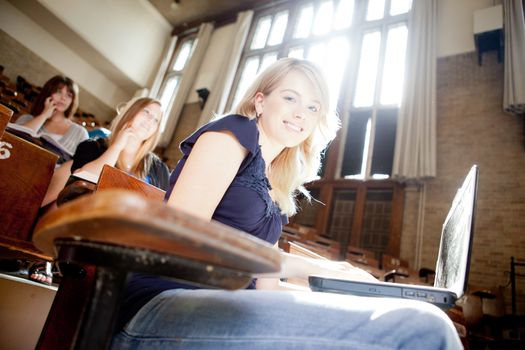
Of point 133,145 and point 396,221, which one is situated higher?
point 396,221

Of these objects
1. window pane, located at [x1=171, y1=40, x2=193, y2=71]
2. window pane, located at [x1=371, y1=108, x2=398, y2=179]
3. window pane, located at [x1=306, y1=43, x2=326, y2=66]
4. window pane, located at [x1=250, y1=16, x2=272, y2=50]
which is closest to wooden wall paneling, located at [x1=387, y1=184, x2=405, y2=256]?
window pane, located at [x1=371, y1=108, x2=398, y2=179]

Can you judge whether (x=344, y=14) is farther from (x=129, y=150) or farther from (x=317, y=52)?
(x=129, y=150)

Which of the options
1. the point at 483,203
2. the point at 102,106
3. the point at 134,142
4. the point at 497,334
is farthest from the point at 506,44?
the point at 102,106

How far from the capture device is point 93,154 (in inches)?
75.7

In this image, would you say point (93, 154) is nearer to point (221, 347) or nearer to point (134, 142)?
point (134, 142)

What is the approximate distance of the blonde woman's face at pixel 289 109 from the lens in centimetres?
109

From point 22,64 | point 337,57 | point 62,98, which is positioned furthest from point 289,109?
point 22,64

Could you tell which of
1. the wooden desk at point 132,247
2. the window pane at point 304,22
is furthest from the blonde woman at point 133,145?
the window pane at point 304,22

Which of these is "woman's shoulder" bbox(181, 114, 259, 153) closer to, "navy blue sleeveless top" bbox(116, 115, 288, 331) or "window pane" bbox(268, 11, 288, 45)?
"navy blue sleeveless top" bbox(116, 115, 288, 331)

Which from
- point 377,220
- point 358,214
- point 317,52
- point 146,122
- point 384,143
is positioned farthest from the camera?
point 317,52

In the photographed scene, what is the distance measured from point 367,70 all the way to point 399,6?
1694 mm

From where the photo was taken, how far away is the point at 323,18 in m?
8.84

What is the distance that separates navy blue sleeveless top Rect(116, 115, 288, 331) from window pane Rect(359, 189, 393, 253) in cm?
545

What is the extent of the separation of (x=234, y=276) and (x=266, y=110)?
76 centimetres
